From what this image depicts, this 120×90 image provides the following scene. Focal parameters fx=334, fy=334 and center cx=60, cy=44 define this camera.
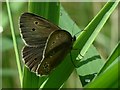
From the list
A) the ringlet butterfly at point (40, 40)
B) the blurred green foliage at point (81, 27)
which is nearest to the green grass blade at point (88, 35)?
the ringlet butterfly at point (40, 40)

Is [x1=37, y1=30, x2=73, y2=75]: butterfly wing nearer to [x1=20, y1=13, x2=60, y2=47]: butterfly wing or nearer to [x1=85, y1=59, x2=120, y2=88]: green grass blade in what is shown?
[x1=20, y1=13, x2=60, y2=47]: butterfly wing

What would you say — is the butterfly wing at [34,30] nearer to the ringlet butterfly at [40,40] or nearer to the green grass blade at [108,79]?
the ringlet butterfly at [40,40]

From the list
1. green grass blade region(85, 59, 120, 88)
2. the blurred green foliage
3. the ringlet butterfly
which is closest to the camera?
green grass blade region(85, 59, 120, 88)

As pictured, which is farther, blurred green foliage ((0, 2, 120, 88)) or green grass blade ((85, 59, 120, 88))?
blurred green foliage ((0, 2, 120, 88))

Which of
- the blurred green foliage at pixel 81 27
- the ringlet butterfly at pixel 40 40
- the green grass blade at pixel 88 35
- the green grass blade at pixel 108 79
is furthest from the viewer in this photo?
the blurred green foliage at pixel 81 27

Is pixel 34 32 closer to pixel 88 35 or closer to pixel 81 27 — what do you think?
pixel 88 35

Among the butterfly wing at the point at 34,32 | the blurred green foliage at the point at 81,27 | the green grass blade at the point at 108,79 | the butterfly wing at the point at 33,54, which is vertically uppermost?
the green grass blade at the point at 108,79

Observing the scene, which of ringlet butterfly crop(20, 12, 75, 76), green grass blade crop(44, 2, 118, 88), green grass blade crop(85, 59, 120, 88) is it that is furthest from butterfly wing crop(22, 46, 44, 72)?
green grass blade crop(85, 59, 120, 88)

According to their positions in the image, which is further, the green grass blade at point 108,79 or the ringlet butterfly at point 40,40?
the ringlet butterfly at point 40,40
